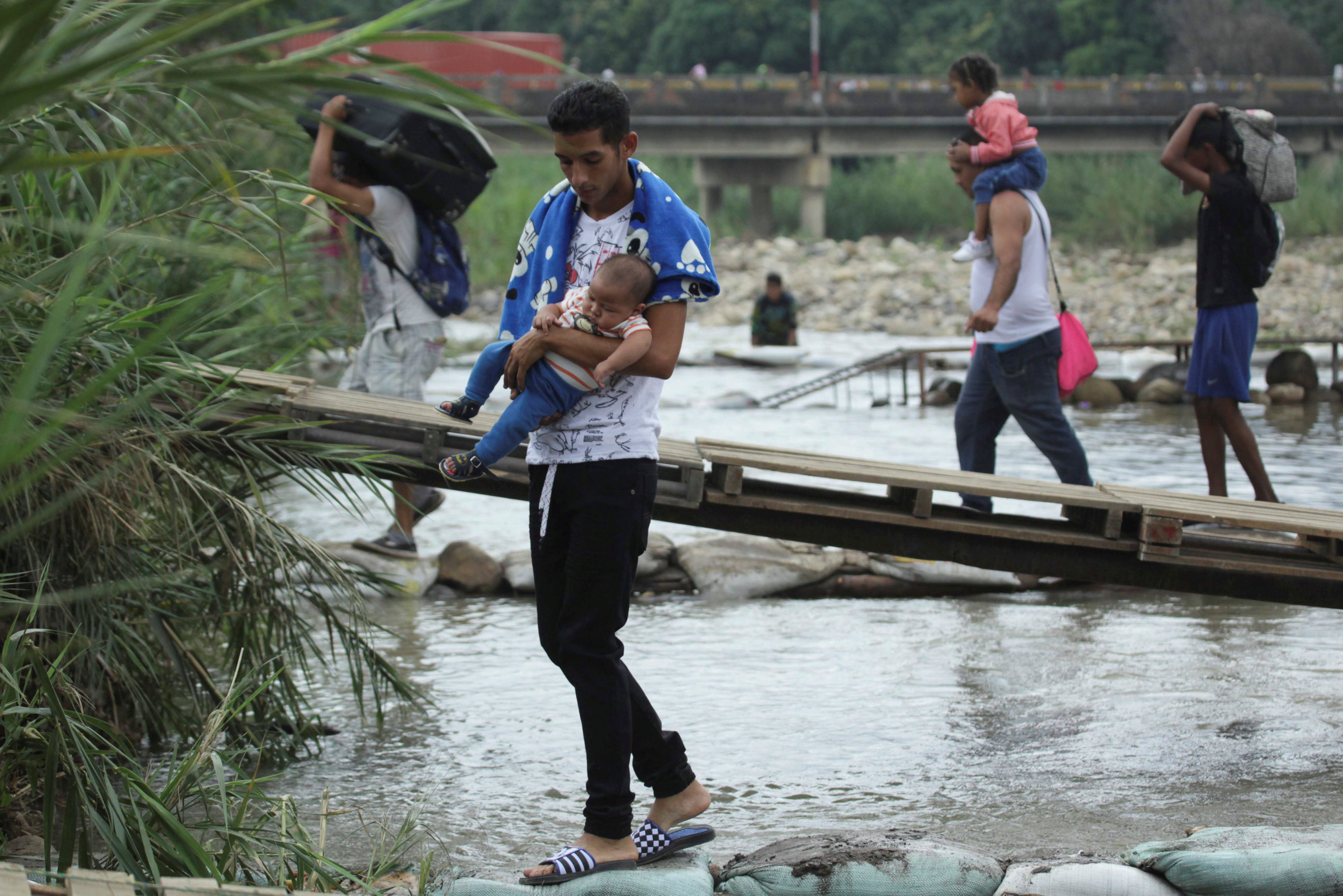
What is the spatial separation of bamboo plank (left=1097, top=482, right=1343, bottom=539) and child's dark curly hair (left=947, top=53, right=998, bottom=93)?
2.17m

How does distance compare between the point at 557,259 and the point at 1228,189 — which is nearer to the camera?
the point at 557,259

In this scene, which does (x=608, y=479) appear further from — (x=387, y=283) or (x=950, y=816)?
(x=387, y=283)

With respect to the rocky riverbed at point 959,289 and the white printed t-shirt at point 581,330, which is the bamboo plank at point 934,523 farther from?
the rocky riverbed at point 959,289

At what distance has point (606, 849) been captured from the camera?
2.86 metres

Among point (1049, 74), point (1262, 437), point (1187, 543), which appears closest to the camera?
point (1187, 543)

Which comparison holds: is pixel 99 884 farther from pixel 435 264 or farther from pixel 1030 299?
pixel 1030 299

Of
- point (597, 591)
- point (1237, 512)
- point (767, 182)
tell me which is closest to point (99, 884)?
point (597, 591)

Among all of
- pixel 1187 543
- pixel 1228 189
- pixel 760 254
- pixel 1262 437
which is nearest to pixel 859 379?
pixel 1262 437

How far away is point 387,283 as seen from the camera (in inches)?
233

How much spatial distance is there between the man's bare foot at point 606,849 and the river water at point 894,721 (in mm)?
296

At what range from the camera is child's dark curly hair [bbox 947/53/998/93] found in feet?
18.9

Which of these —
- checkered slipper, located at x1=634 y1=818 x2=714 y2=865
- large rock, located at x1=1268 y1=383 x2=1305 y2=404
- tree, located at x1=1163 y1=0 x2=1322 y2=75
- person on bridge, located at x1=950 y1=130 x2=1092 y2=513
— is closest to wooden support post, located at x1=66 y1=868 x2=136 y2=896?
checkered slipper, located at x1=634 y1=818 x2=714 y2=865

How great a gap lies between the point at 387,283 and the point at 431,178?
54 cm

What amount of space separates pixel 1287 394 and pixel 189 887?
37.2ft
